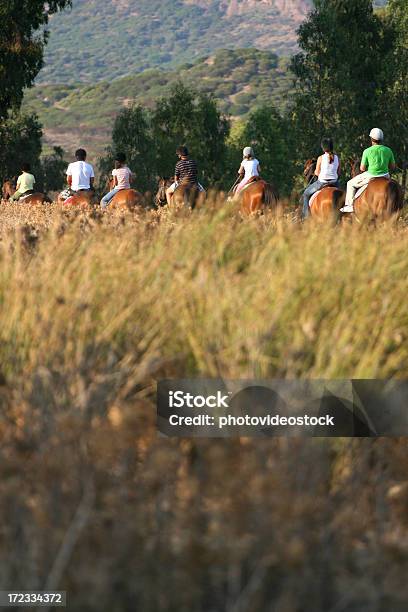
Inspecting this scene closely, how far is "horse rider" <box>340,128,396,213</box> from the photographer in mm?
17062

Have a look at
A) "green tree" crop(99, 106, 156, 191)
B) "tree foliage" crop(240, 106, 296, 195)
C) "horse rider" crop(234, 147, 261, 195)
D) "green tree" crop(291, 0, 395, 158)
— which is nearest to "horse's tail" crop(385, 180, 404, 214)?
"horse rider" crop(234, 147, 261, 195)

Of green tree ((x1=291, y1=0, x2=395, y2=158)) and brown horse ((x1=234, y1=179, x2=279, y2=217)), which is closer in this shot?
brown horse ((x1=234, y1=179, x2=279, y2=217))

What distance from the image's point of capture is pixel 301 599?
3949mm

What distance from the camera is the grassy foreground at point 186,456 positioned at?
3818 millimetres

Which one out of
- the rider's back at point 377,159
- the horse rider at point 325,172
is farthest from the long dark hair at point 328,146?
the rider's back at point 377,159

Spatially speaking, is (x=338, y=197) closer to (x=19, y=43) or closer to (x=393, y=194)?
(x=393, y=194)

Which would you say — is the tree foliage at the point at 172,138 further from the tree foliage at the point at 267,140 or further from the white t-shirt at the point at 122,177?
the white t-shirt at the point at 122,177

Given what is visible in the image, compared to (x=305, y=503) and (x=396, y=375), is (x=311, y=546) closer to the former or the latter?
(x=305, y=503)

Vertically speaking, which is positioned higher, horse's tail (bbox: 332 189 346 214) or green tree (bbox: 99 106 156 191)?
green tree (bbox: 99 106 156 191)

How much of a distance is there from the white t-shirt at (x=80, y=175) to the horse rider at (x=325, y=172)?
17.6ft

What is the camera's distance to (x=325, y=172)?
19891 millimetres

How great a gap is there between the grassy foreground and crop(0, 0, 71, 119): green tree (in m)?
27.5

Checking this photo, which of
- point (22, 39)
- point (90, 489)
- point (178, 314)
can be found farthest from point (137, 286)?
point (22, 39)

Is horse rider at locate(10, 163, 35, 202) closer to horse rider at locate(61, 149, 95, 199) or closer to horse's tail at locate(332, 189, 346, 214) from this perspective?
horse rider at locate(61, 149, 95, 199)
